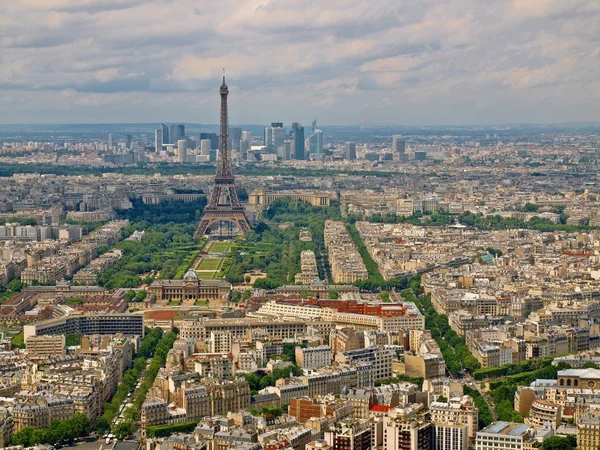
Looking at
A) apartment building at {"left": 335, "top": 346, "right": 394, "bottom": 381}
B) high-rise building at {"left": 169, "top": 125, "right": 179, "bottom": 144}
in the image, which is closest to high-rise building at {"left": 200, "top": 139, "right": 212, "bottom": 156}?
high-rise building at {"left": 169, "top": 125, "right": 179, "bottom": 144}

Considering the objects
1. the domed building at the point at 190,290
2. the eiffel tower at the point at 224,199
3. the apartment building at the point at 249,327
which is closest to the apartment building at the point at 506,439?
the apartment building at the point at 249,327

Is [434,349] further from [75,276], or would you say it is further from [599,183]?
[599,183]

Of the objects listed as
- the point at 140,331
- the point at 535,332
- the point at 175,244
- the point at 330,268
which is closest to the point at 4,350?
the point at 140,331

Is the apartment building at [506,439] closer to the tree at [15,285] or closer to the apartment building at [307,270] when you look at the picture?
the apartment building at [307,270]

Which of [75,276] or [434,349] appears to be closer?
[434,349]

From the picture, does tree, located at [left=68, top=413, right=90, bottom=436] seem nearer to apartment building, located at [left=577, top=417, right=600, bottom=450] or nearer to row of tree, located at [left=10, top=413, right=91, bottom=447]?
row of tree, located at [left=10, top=413, right=91, bottom=447]

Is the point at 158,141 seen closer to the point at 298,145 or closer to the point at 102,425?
the point at 298,145
